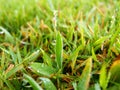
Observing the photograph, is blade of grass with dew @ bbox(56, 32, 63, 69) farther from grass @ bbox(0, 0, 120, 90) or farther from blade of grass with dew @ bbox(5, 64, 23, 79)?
blade of grass with dew @ bbox(5, 64, 23, 79)

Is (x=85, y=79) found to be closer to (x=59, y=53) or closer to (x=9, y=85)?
(x=59, y=53)

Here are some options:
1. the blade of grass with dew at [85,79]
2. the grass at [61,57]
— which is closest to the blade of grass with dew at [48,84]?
the grass at [61,57]

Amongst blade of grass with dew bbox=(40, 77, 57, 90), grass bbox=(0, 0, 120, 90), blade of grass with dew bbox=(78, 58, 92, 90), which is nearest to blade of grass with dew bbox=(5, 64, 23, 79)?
grass bbox=(0, 0, 120, 90)

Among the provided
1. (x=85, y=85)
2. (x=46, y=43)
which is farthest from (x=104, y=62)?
(x=46, y=43)

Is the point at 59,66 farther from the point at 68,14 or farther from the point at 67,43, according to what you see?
the point at 68,14

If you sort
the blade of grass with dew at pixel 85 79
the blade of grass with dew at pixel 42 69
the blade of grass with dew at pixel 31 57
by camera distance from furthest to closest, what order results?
the blade of grass with dew at pixel 31 57, the blade of grass with dew at pixel 42 69, the blade of grass with dew at pixel 85 79

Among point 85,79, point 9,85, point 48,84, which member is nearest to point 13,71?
point 9,85

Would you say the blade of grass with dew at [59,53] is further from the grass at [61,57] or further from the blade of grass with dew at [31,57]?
the blade of grass with dew at [31,57]

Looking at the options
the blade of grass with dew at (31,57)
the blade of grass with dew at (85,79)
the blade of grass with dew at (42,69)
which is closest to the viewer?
the blade of grass with dew at (85,79)

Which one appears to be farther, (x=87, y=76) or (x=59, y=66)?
(x=59, y=66)
